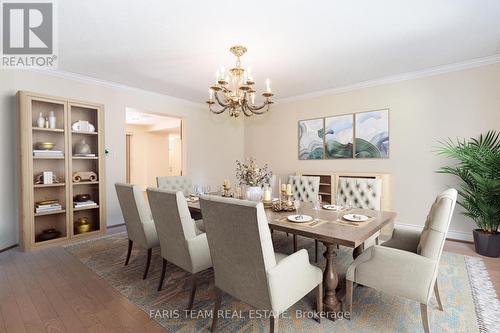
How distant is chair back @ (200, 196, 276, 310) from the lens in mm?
1400

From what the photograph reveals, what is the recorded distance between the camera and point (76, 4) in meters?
2.11

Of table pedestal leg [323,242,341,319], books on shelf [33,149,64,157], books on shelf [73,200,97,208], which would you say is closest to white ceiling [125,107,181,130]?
books on shelf [33,149,64,157]

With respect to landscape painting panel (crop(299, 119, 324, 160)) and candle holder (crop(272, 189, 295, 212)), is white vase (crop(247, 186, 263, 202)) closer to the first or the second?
candle holder (crop(272, 189, 295, 212))

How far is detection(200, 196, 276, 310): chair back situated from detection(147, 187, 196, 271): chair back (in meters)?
0.38

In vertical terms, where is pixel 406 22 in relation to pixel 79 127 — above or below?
above

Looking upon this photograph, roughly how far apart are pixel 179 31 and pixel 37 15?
127 cm

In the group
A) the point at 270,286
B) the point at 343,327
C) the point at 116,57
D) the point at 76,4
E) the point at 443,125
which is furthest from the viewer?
the point at 443,125

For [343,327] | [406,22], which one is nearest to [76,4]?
[406,22]

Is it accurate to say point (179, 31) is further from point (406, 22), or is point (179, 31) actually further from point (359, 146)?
point (359, 146)

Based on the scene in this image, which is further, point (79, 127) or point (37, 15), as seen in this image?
point (79, 127)

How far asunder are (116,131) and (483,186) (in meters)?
5.35

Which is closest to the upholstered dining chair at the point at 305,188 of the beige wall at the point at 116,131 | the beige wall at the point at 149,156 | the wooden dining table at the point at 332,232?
the wooden dining table at the point at 332,232

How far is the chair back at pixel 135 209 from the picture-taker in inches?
96.3

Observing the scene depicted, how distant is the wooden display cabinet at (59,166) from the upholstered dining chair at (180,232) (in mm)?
2257
